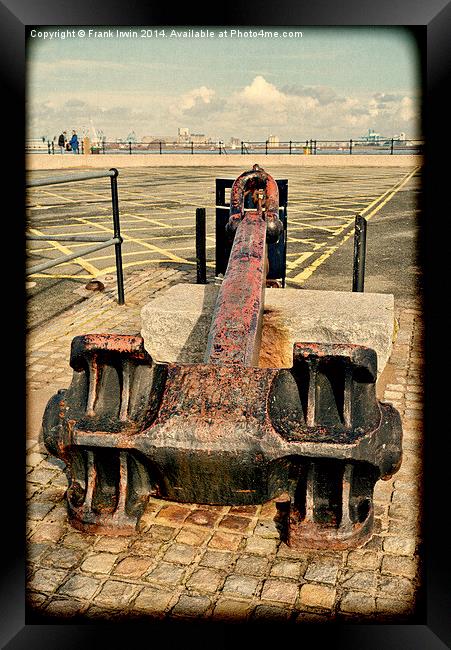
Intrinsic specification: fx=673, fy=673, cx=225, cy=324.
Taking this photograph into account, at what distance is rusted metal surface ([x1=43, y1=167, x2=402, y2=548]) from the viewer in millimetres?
2432

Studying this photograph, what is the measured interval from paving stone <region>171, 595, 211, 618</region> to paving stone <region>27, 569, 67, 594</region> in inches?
20.1

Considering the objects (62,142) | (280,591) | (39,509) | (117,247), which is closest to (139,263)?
(117,247)

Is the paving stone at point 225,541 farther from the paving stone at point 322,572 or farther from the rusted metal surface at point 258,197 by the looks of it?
the rusted metal surface at point 258,197

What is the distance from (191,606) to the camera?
2.57 meters

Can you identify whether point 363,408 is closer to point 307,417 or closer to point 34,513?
point 307,417

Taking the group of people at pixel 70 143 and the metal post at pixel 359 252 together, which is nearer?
the metal post at pixel 359 252

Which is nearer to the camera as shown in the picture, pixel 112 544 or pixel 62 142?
pixel 112 544

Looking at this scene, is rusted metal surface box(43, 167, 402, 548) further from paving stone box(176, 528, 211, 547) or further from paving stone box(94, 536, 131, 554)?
paving stone box(176, 528, 211, 547)

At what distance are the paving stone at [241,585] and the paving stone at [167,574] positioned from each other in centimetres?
20

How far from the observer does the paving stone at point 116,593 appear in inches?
101

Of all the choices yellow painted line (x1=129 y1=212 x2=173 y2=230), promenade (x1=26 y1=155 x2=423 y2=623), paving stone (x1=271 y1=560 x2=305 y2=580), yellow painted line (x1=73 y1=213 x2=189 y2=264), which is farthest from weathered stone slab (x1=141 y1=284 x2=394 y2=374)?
yellow painted line (x1=129 y1=212 x2=173 y2=230)

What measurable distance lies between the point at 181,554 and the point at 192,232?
33.9 ft

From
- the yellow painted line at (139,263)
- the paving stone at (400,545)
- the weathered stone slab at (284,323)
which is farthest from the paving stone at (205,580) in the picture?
the yellow painted line at (139,263)

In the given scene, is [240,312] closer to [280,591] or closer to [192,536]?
[192,536]
